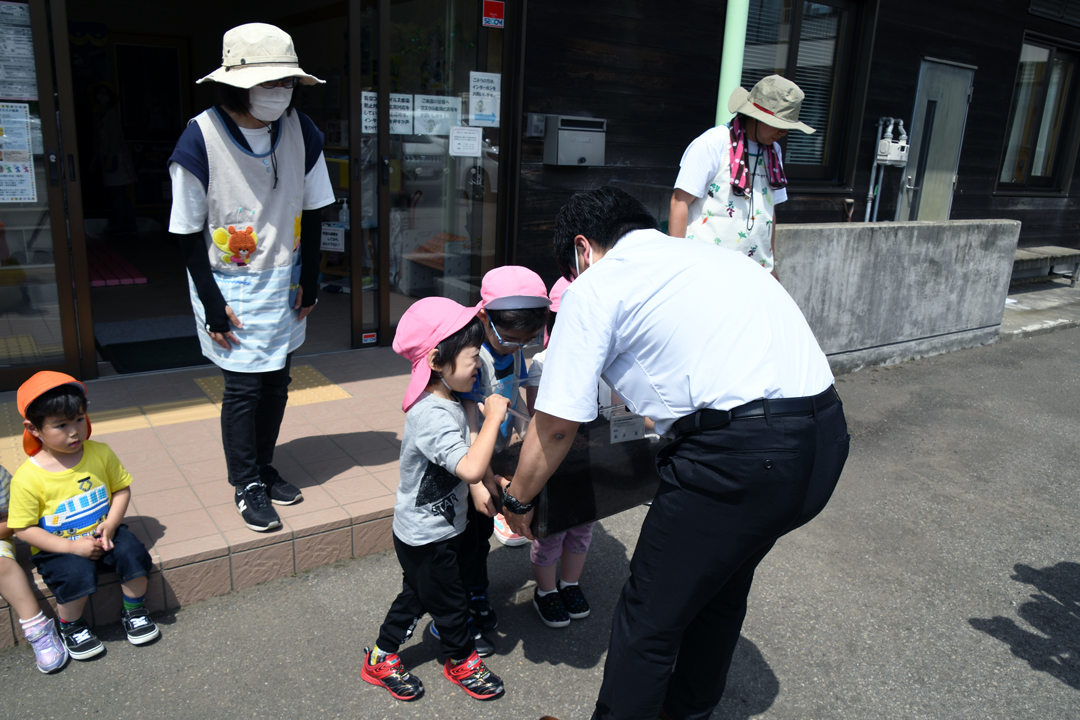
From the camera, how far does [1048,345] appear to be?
306 inches

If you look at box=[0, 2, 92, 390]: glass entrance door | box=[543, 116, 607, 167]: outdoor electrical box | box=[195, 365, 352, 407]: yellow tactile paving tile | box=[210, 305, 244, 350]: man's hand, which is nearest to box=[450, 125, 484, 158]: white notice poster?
box=[543, 116, 607, 167]: outdoor electrical box

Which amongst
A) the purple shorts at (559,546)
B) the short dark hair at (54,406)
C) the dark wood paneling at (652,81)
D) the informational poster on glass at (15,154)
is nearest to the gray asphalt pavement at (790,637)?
the purple shorts at (559,546)

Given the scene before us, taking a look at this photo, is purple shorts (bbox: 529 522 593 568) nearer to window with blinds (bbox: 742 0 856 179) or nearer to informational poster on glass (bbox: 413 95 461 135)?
informational poster on glass (bbox: 413 95 461 135)

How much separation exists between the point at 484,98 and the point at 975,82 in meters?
6.34

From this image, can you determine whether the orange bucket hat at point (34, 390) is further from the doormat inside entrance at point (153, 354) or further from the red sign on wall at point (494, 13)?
the red sign on wall at point (494, 13)

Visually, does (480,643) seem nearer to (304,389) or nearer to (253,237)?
(253,237)

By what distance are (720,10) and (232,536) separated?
5578mm

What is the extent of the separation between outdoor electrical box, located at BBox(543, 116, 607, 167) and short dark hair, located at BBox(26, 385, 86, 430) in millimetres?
3968

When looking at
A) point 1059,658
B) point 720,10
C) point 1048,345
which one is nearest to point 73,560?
point 1059,658

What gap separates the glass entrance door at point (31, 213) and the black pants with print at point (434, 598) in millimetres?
3030

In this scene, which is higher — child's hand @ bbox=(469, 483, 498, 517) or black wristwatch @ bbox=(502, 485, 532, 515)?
black wristwatch @ bbox=(502, 485, 532, 515)

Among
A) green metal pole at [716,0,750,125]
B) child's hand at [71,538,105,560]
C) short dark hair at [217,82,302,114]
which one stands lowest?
child's hand at [71,538,105,560]

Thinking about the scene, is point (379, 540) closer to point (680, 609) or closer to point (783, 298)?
point (680, 609)

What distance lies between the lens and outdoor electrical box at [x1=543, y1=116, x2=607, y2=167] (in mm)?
5758
